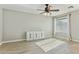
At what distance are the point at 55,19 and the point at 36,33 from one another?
196 centimetres

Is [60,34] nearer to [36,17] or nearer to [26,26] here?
[36,17]

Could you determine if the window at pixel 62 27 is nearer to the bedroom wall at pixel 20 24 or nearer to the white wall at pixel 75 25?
the white wall at pixel 75 25

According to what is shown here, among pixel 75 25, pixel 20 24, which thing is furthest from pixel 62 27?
pixel 20 24

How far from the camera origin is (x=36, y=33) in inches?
213

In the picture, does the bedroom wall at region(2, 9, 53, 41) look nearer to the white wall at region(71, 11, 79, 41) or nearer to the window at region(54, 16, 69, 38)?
the window at region(54, 16, 69, 38)

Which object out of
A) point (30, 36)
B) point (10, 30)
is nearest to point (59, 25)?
point (30, 36)

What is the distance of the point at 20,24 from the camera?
4949 millimetres

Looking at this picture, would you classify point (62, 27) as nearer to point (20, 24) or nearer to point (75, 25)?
point (75, 25)

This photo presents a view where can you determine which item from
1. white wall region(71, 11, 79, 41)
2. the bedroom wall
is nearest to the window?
white wall region(71, 11, 79, 41)

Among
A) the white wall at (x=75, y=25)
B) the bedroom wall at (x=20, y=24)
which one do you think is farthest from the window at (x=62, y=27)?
the bedroom wall at (x=20, y=24)

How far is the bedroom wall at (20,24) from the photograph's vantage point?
441 centimetres

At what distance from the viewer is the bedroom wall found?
14.5 ft

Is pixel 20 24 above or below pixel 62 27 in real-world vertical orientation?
above
